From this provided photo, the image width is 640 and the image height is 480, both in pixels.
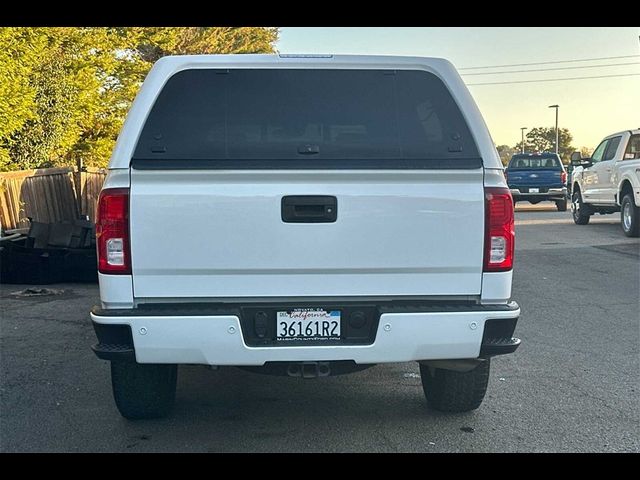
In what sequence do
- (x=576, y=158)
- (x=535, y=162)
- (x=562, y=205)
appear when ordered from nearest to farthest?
(x=576, y=158)
(x=562, y=205)
(x=535, y=162)

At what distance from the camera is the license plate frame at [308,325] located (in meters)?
3.64

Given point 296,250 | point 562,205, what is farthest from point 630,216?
point 296,250

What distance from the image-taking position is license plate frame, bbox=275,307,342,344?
3.64 m

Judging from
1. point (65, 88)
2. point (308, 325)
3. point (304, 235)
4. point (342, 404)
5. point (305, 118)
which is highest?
point (65, 88)

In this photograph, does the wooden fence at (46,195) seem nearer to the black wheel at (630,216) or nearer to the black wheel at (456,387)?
the black wheel at (456,387)

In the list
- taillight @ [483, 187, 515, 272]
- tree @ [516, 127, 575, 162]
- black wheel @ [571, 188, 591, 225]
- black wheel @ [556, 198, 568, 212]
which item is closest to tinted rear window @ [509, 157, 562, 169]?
black wheel @ [556, 198, 568, 212]

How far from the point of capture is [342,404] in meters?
4.76

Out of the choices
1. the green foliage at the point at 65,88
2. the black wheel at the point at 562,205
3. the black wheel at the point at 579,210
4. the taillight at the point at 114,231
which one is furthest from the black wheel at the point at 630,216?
the taillight at the point at 114,231

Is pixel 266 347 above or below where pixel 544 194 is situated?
above

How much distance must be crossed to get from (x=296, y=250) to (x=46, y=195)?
1233 cm

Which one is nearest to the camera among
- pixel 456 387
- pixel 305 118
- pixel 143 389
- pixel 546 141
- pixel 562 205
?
pixel 305 118

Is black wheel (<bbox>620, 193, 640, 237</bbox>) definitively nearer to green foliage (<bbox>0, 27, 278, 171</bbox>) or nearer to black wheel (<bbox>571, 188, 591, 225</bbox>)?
black wheel (<bbox>571, 188, 591, 225</bbox>)

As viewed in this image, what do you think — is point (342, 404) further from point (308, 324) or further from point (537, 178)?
point (537, 178)

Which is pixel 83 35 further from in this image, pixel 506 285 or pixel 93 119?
pixel 506 285
